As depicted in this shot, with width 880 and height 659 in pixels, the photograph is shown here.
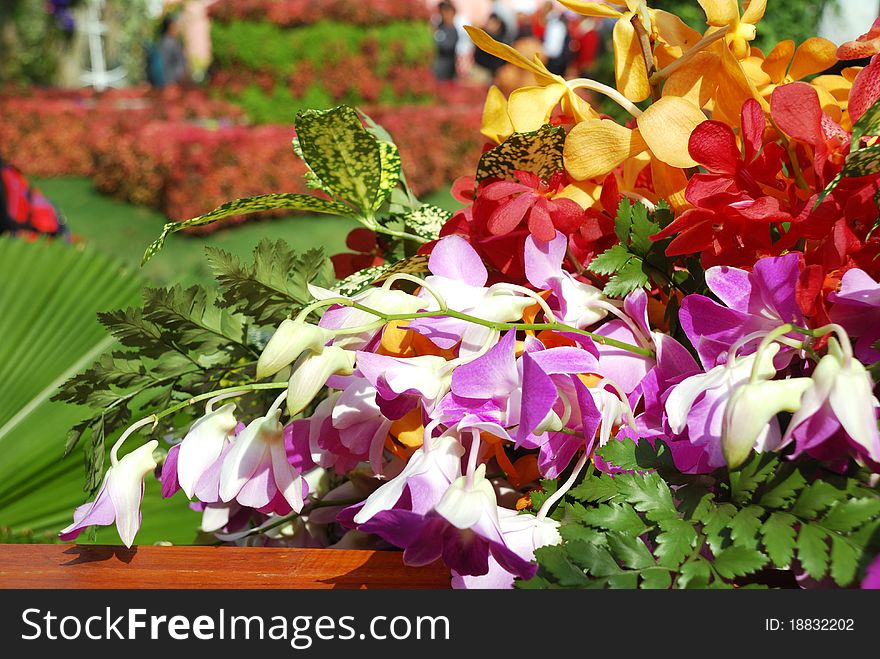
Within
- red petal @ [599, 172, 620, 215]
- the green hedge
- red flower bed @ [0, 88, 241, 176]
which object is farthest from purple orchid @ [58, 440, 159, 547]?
the green hedge

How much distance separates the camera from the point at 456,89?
1263 cm

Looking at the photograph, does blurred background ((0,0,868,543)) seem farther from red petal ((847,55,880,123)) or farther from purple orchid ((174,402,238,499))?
purple orchid ((174,402,238,499))

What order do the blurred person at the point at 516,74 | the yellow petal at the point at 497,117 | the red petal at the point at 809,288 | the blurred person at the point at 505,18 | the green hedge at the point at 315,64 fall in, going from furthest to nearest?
the blurred person at the point at 505,18
the green hedge at the point at 315,64
the blurred person at the point at 516,74
the yellow petal at the point at 497,117
the red petal at the point at 809,288

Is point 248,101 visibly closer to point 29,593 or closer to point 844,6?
point 844,6

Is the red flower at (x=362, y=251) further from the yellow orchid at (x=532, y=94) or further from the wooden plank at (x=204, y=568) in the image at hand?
the wooden plank at (x=204, y=568)

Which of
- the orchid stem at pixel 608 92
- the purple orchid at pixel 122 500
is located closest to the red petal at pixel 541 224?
the orchid stem at pixel 608 92

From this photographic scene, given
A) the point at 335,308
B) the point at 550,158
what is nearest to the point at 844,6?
the point at 550,158

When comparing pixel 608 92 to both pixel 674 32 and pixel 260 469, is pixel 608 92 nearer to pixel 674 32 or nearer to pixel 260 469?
pixel 674 32

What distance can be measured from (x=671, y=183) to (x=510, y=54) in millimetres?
165

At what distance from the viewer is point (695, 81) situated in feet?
2.15

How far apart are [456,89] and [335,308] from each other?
41.0 feet

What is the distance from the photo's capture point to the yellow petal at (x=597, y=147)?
641 millimetres

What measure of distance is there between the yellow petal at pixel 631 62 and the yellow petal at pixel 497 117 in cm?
11

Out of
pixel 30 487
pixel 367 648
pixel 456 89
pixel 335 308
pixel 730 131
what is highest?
pixel 730 131
